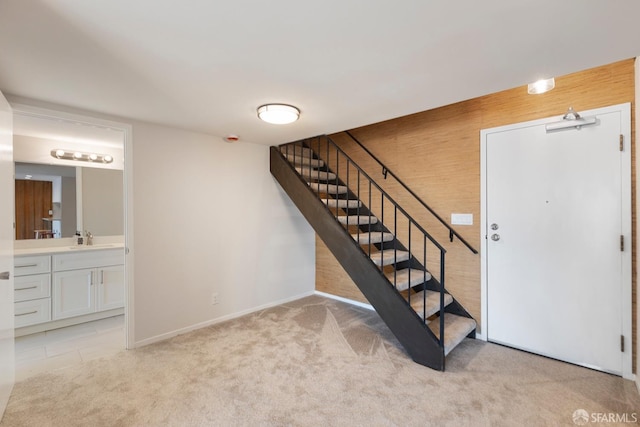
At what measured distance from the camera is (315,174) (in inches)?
147

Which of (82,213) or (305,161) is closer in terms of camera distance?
(82,213)

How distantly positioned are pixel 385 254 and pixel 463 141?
1.38m

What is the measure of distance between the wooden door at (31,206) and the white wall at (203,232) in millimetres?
1805

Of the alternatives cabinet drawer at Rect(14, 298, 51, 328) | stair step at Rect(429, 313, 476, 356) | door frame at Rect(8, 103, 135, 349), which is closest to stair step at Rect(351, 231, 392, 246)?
stair step at Rect(429, 313, 476, 356)

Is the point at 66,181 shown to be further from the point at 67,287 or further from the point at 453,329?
the point at 453,329

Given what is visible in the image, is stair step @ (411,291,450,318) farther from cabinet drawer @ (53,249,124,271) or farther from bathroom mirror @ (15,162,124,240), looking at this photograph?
bathroom mirror @ (15,162,124,240)

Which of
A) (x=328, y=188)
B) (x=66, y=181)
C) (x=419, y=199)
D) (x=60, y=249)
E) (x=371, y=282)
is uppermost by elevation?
(x=66, y=181)

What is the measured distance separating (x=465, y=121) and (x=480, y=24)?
1631mm

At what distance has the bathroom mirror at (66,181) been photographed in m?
3.27

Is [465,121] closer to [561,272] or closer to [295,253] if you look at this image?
[561,272]

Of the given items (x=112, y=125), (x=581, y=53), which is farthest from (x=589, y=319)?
(x=112, y=125)

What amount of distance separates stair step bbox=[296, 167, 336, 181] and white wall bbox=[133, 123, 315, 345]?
460mm

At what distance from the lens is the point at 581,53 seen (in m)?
1.53

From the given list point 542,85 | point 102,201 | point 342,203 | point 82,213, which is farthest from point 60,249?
point 542,85
